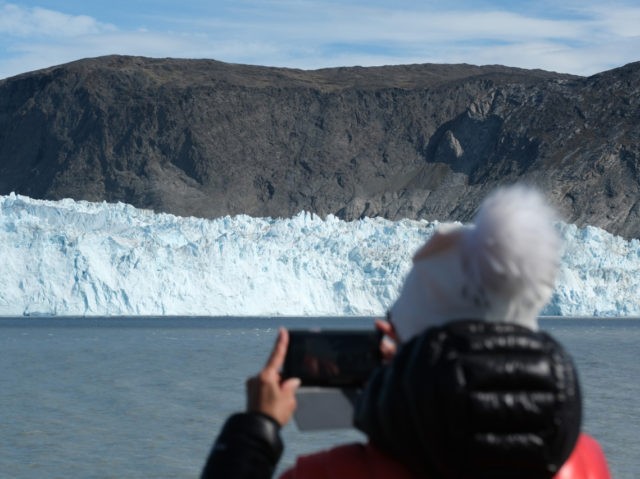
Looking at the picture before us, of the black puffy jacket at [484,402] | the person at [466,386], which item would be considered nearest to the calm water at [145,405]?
the person at [466,386]

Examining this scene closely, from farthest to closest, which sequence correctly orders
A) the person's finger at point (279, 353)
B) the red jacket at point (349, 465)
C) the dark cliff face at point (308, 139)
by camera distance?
1. the dark cliff face at point (308, 139)
2. the person's finger at point (279, 353)
3. the red jacket at point (349, 465)

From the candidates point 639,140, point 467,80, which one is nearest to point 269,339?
point 639,140

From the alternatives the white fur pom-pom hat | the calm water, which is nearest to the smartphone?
the white fur pom-pom hat

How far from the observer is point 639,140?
256 feet

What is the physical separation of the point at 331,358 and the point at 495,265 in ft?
0.91

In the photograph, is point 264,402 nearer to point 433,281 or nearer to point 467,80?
point 433,281

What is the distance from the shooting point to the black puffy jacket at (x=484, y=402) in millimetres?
1283

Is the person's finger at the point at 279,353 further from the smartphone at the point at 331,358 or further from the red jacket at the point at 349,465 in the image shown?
the red jacket at the point at 349,465

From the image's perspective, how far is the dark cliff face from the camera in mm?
82125

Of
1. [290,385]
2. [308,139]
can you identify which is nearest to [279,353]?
[290,385]

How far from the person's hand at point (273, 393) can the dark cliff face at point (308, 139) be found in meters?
74.7

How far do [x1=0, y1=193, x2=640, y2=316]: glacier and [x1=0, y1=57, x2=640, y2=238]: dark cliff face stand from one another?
3114cm

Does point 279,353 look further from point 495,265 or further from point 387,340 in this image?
point 495,265

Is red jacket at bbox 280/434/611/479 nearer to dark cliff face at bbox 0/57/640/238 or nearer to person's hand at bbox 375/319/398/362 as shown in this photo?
person's hand at bbox 375/319/398/362
